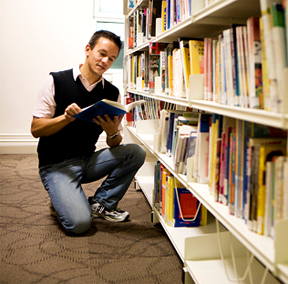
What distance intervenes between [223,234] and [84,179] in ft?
3.40

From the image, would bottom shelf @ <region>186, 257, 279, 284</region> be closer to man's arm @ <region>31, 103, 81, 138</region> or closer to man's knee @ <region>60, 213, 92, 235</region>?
man's knee @ <region>60, 213, 92, 235</region>

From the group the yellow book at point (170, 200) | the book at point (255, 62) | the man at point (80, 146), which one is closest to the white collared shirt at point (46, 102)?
the man at point (80, 146)

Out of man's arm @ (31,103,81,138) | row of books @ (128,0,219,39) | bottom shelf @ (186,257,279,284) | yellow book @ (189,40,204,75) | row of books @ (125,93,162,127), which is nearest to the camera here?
bottom shelf @ (186,257,279,284)

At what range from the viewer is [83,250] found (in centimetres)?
169

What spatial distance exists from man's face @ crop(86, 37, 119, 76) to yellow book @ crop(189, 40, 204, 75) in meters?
0.72

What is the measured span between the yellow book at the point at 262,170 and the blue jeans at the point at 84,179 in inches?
45.8

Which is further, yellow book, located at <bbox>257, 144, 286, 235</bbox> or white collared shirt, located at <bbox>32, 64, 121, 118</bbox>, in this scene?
white collared shirt, located at <bbox>32, 64, 121, 118</bbox>

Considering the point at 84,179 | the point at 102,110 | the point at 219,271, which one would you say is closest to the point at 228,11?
the point at 102,110

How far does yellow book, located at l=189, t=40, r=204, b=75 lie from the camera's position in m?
1.37

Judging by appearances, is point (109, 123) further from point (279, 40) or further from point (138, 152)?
point (279, 40)

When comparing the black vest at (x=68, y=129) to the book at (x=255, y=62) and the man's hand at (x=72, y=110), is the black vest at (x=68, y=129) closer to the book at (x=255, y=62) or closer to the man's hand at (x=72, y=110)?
the man's hand at (x=72, y=110)

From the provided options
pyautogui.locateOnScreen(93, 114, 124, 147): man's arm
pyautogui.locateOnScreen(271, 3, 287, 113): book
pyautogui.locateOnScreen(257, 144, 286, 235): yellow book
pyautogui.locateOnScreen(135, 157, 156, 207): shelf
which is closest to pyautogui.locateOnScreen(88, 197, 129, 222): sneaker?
pyautogui.locateOnScreen(93, 114, 124, 147): man's arm

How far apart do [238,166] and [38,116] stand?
124 centimetres

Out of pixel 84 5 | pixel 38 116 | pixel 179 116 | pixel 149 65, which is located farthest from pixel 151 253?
pixel 84 5
